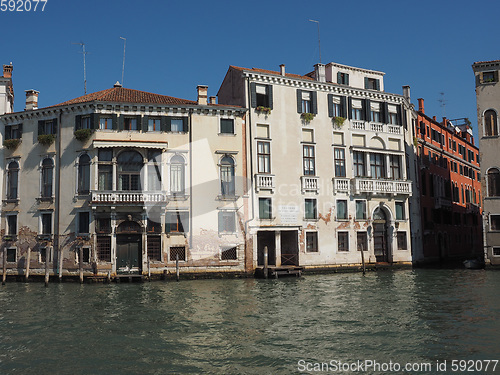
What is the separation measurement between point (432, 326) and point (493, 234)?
1898cm

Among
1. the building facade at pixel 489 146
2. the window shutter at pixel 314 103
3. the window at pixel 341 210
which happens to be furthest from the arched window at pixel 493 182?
the window shutter at pixel 314 103

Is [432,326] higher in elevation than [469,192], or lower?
lower

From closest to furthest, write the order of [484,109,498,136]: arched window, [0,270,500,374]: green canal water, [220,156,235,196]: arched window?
1. [0,270,500,374]: green canal water
2. [220,156,235,196]: arched window
3. [484,109,498,136]: arched window

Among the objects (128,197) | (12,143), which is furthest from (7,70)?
(128,197)

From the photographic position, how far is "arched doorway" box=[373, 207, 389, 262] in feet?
103

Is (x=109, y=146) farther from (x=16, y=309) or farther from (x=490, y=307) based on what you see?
(x=490, y=307)

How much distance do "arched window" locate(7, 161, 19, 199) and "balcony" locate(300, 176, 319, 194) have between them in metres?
16.4

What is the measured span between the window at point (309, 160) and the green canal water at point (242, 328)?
9147 mm

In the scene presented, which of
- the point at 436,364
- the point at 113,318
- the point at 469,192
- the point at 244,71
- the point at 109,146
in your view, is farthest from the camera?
the point at 469,192

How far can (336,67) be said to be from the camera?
31812mm

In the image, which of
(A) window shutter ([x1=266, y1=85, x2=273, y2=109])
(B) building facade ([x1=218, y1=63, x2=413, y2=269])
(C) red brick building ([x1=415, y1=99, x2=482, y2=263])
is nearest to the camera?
(B) building facade ([x1=218, y1=63, x2=413, y2=269])

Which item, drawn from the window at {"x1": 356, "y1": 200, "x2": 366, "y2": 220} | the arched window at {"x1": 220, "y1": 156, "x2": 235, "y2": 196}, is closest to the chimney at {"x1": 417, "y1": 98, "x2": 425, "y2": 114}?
the window at {"x1": 356, "y1": 200, "x2": 366, "y2": 220}

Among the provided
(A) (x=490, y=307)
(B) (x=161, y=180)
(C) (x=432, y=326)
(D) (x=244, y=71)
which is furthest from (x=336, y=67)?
(C) (x=432, y=326)

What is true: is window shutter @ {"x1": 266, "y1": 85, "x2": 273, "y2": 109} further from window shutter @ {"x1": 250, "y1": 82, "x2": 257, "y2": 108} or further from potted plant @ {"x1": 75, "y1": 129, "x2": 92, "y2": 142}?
potted plant @ {"x1": 75, "y1": 129, "x2": 92, "y2": 142}
